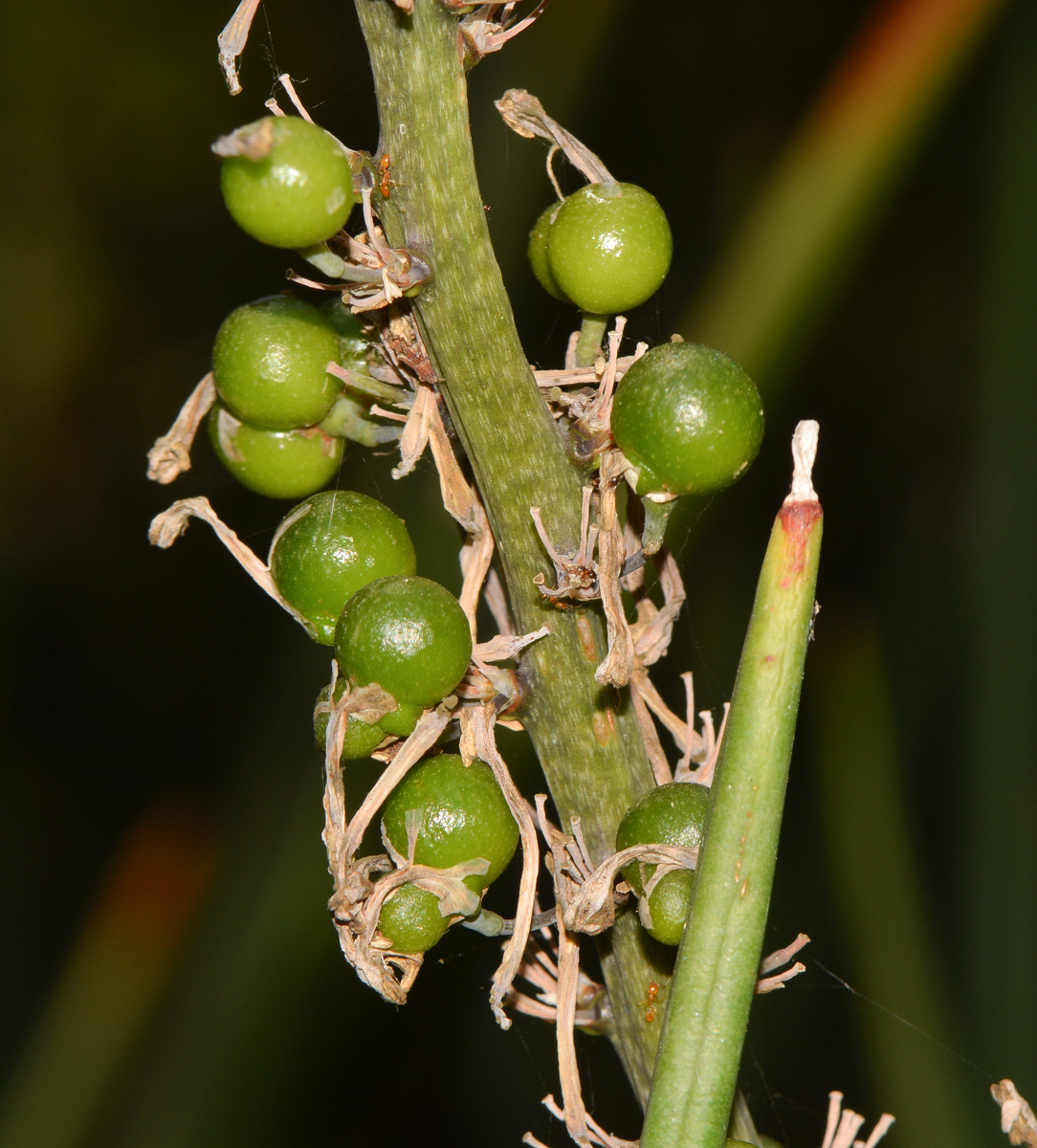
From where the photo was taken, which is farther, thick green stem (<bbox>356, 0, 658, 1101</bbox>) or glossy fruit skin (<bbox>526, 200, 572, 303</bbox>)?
glossy fruit skin (<bbox>526, 200, 572, 303</bbox>)

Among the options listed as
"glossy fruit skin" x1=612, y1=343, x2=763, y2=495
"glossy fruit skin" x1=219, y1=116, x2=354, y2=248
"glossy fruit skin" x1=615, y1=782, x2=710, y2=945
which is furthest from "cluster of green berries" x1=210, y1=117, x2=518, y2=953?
"glossy fruit skin" x1=612, y1=343, x2=763, y2=495

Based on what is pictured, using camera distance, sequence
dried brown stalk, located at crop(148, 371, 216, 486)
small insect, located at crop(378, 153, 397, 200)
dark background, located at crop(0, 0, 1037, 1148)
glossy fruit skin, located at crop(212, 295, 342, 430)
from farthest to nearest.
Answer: dark background, located at crop(0, 0, 1037, 1148) < dried brown stalk, located at crop(148, 371, 216, 486) < glossy fruit skin, located at crop(212, 295, 342, 430) < small insect, located at crop(378, 153, 397, 200)

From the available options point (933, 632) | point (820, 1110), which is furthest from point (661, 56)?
point (820, 1110)

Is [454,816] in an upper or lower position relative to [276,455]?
lower

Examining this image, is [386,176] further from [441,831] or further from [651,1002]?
[651,1002]

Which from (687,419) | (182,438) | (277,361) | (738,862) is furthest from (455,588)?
(738,862)

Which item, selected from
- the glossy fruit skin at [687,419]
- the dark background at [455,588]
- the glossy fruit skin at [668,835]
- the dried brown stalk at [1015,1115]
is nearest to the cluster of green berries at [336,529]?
the glossy fruit skin at [668,835]

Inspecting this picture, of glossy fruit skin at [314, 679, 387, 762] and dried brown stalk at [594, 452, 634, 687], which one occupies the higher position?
dried brown stalk at [594, 452, 634, 687]

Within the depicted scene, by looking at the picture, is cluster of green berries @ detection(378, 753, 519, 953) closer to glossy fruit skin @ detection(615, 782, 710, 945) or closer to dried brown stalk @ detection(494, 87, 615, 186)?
glossy fruit skin @ detection(615, 782, 710, 945)

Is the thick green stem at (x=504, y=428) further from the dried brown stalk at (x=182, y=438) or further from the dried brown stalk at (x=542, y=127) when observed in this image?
the dried brown stalk at (x=182, y=438)
